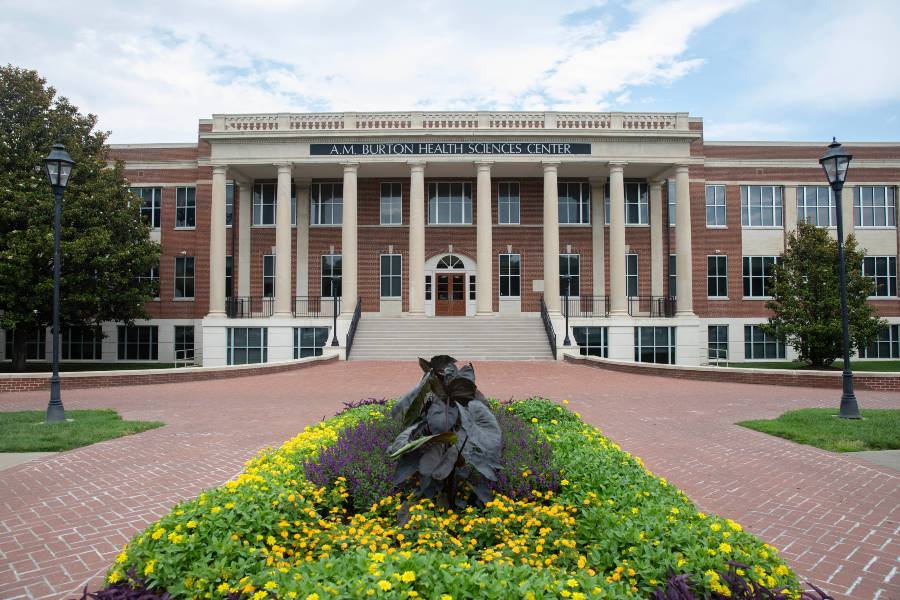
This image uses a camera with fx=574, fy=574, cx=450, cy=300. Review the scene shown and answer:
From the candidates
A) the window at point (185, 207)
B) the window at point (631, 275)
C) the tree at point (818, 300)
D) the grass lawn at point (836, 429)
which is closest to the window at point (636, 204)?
the window at point (631, 275)

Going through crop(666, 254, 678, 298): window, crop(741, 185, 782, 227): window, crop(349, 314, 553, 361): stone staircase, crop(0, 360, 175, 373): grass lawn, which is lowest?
crop(0, 360, 175, 373): grass lawn

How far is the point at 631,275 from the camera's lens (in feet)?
105

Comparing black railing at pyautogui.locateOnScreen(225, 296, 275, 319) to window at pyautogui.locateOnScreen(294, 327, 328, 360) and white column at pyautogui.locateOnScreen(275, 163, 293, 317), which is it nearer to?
white column at pyautogui.locateOnScreen(275, 163, 293, 317)

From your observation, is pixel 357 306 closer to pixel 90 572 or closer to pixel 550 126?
pixel 550 126

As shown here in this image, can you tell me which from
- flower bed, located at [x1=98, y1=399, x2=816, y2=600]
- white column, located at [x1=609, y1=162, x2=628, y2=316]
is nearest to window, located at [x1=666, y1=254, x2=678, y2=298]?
white column, located at [x1=609, y1=162, x2=628, y2=316]

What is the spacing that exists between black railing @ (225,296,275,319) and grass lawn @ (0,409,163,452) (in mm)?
19943

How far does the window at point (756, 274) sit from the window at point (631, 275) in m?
6.18

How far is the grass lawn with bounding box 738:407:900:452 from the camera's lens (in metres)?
8.14

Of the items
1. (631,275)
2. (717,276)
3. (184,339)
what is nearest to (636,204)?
(631,275)

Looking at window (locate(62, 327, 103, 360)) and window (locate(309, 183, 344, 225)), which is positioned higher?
window (locate(309, 183, 344, 225))

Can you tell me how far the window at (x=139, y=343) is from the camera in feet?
104

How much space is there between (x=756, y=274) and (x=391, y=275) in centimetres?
2046

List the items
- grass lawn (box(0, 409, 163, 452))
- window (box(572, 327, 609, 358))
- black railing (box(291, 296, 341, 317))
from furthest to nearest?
1. black railing (box(291, 296, 341, 317))
2. window (box(572, 327, 609, 358))
3. grass lawn (box(0, 409, 163, 452))

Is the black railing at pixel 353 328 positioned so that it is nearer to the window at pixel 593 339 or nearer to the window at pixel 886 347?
the window at pixel 593 339
